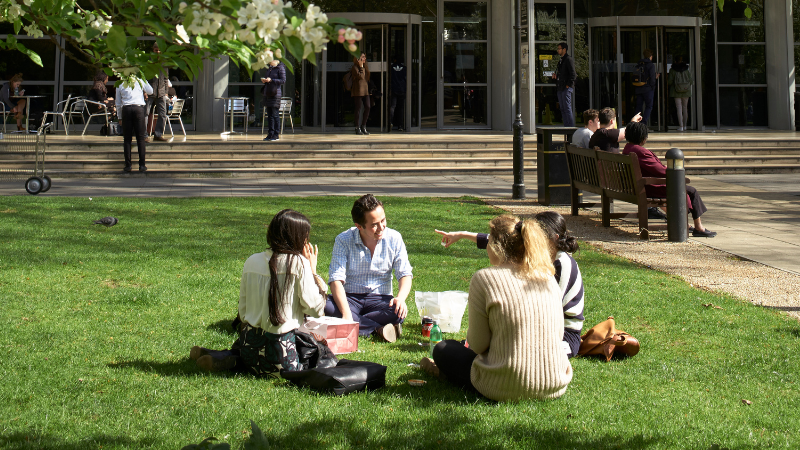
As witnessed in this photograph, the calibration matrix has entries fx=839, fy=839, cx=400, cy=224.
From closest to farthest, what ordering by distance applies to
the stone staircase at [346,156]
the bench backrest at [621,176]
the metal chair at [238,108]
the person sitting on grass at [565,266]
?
the person sitting on grass at [565,266]
the bench backrest at [621,176]
the stone staircase at [346,156]
the metal chair at [238,108]

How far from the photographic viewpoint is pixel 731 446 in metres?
3.85

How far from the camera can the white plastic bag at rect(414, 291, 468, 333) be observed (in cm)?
581

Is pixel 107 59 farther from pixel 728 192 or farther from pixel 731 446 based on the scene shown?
pixel 728 192

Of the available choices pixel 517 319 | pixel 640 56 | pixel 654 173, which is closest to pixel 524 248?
pixel 517 319

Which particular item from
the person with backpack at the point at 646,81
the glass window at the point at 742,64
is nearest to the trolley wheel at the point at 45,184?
the person with backpack at the point at 646,81

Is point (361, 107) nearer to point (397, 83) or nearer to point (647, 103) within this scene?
point (397, 83)

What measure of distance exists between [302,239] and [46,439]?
64.3 inches

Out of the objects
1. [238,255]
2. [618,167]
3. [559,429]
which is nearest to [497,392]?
[559,429]

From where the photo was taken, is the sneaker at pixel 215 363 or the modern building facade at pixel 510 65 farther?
the modern building facade at pixel 510 65

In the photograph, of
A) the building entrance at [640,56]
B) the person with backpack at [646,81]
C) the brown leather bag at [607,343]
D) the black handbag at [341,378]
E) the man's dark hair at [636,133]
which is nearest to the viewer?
the black handbag at [341,378]

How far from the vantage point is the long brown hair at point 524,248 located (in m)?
4.13

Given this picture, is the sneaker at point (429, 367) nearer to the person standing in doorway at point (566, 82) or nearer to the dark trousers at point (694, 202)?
the dark trousers at point (694, 202)

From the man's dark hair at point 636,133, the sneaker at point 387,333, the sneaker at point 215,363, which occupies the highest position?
the man's dark hair at point 636,133

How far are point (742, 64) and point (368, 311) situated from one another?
→ 21651 millimetres
